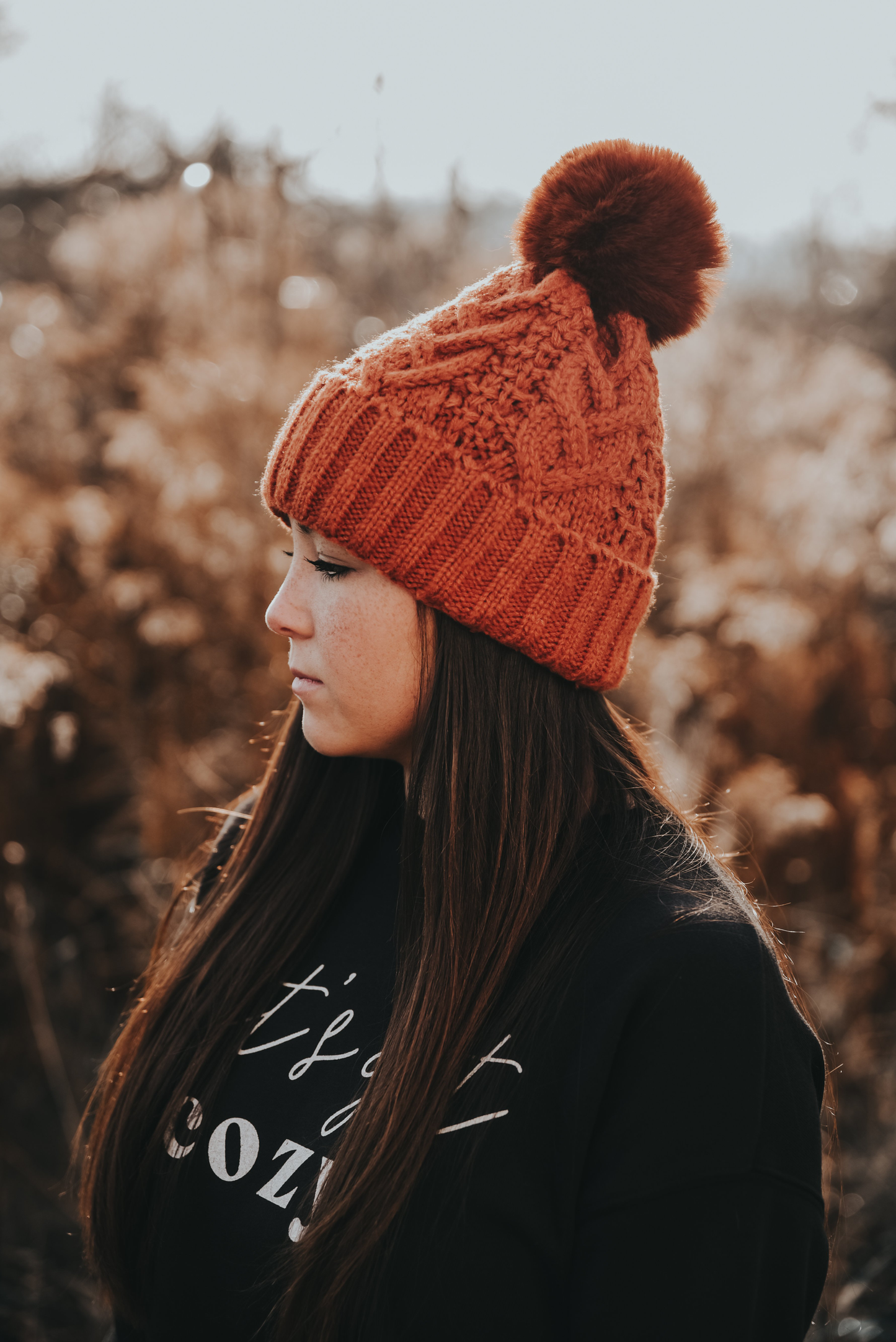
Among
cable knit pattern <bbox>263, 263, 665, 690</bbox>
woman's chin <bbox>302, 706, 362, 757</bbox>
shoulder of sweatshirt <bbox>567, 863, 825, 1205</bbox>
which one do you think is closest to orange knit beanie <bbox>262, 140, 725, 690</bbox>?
cable knit pattern <bbox>263, 263, 665, 690</bbox>

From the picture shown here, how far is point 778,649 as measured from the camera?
13.0ft

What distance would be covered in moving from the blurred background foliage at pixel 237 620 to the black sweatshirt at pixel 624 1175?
758 millimetres

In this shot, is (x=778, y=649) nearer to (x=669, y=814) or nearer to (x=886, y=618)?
(x=886, y=618)

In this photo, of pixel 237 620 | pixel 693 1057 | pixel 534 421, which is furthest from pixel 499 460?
pixel 237 620

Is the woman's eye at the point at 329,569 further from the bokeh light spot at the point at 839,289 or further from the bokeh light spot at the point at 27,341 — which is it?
the bokeh light spot at the point at 839,289

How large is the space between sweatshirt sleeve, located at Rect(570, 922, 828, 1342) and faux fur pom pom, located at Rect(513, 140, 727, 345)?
89 centimetres

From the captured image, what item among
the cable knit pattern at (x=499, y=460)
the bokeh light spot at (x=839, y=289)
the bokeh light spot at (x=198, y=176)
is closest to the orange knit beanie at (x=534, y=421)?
the cable knit pattern at (x=499, y=460)

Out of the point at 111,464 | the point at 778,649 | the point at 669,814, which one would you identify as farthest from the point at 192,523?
the point at 669,814

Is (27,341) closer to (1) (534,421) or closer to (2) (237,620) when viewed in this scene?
(2) (237,620)

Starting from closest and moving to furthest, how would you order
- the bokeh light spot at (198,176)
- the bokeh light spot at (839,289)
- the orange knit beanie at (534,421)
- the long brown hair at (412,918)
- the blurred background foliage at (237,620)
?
the long brown hair at (412,918)
the orange knit beanie at (534,421)
the blurred background foliage at (237,620)
the bokeh light spot at (198,176)
the bokeh light spot at (839,289)

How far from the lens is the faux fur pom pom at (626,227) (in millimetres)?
1276

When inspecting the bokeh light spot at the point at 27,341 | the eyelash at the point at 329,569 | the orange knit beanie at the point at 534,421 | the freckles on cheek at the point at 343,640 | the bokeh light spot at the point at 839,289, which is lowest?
the freckles on cheek at the point at 343,640

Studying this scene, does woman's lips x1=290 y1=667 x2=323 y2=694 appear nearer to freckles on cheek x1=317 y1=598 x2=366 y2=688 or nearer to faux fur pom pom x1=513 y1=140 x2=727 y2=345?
freckles on cheek x1=317 y1=598 x2=366 y2=688

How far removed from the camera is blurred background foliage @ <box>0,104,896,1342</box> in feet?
9.76
